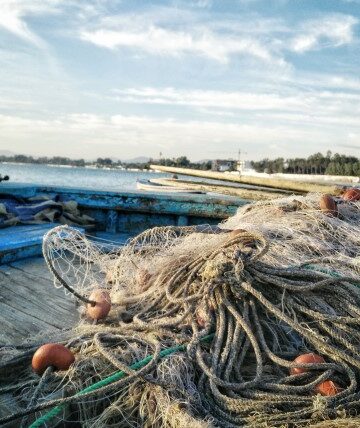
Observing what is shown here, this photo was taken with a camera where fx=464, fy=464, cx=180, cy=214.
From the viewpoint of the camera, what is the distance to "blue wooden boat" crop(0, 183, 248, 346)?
9.41 feet

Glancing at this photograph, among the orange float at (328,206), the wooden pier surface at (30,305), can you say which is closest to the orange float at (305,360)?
the wooden pier surface at (30,305)

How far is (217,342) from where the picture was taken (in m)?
2.18

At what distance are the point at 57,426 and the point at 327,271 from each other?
1559 millimetres

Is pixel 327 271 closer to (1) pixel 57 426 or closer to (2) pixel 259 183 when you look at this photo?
(1) pixel 57 426

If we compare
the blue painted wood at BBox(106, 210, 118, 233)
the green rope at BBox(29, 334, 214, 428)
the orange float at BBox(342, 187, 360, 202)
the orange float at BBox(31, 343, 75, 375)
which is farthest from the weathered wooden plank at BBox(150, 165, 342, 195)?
the orange float at BBox(31, 343, 75, 375)

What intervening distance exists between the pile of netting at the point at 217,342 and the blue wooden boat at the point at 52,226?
330 mm

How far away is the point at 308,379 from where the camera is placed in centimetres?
203

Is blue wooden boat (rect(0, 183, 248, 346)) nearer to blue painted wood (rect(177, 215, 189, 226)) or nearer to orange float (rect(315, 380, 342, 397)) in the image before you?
blue painted wood (rect(177, 215, 189, 226))

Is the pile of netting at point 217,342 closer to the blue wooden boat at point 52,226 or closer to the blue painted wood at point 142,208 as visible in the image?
the blue wooden boat at point 52,226

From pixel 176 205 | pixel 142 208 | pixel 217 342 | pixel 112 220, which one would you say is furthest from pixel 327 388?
pixel 112 220

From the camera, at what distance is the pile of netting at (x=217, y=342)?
1.84 m

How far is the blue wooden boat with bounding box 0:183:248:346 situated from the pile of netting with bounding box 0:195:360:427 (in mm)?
330

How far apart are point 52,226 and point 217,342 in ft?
11.1

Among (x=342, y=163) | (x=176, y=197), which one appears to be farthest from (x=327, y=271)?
(x=342, y=163)
